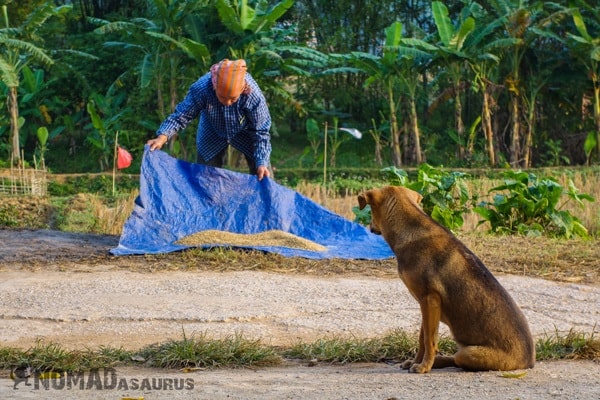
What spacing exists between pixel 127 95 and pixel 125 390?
1954cm

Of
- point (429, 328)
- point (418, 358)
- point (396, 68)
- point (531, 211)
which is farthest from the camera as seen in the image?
point (396, 68)

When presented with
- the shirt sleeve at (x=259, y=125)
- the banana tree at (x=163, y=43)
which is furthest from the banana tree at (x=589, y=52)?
the shirt sleeve at (x=259, y=125)

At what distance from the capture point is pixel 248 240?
8.80 m

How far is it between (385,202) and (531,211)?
5.94 metres

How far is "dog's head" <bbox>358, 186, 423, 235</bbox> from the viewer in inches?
211

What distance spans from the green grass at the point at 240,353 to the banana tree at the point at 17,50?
13352mm

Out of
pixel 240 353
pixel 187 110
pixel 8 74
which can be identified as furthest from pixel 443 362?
pixel 8 74

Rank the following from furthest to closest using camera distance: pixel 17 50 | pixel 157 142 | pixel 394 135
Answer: pixel 394 135, pixel 17 50, pixel 157 142

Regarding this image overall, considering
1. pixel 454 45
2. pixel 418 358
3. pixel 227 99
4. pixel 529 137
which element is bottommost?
pixel 418 358

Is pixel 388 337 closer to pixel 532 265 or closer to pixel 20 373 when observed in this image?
pixel 20 373

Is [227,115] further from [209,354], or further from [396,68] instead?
[396,68]

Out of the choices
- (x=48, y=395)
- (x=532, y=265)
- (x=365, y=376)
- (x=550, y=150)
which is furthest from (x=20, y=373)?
(x=550, y=150)

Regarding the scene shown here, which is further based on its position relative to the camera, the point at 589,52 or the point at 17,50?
the point at 589,52

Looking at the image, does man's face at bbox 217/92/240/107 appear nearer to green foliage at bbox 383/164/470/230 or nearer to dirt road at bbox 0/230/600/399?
dirt road at bbox 0/230/600/399
